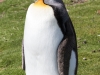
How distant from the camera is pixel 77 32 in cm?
1413

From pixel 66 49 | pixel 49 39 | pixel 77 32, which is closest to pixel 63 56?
pixel 66 49

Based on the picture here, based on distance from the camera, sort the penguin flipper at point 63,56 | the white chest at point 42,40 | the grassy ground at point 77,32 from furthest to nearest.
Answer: the grassy ground at point 77,32
the penguin flipper at point 63,56
the white chest at point 42,40

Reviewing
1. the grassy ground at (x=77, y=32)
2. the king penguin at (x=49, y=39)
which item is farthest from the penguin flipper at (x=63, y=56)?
the grassy ground at (x=77, y=32)

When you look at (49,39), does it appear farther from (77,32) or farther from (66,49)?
(77,32)

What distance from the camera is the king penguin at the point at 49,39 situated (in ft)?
19.9

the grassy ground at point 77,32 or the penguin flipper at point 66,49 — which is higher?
the penguin flipper at point 66,49

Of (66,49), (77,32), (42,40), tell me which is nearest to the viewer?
(42,40)

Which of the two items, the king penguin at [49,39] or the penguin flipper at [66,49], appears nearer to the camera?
the king penguin at [49,39]

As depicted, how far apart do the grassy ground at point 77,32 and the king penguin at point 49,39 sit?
3.61 metres

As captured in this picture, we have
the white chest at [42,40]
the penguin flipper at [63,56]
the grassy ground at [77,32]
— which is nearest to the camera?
the white chest at [42,40]

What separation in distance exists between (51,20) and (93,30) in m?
8.24

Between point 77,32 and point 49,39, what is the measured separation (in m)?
8.05

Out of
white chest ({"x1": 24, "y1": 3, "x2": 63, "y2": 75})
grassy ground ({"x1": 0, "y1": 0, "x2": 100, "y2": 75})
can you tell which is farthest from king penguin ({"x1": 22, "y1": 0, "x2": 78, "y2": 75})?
grassy ground ({"x1": 0, "y1": 0, "x2": 100, "y2": 75})

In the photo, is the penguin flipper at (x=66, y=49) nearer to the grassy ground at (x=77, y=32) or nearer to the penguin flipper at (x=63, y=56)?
the penguin flipper at (x=63, y=56)
